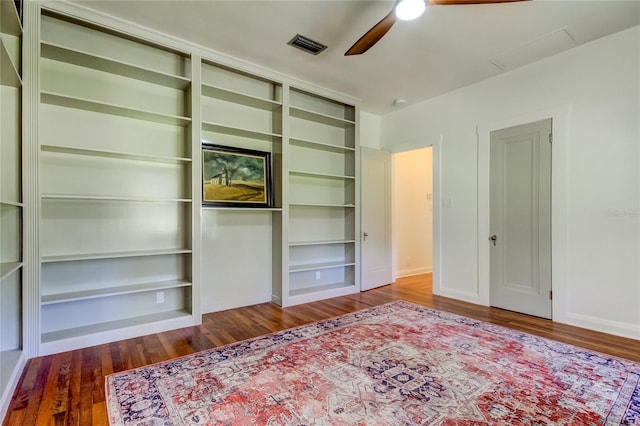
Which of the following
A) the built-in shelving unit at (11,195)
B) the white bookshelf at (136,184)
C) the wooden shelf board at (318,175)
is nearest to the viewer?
the built-in shelving unit at (11,195)

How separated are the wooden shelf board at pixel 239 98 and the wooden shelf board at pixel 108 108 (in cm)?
49

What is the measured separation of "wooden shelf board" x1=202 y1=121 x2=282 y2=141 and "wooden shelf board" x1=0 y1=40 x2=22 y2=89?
57.9 inches

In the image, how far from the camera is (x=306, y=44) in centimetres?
322

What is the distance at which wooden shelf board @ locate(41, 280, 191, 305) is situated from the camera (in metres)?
2.68

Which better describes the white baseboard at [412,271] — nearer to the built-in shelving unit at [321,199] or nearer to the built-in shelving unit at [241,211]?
the built-in shelving unit at [321,199]

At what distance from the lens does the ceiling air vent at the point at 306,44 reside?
3127 millimetres

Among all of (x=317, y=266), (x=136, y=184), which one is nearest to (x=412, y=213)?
(x=317, y=266)

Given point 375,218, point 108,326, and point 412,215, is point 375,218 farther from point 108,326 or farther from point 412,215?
point 108,326

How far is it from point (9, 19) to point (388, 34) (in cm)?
308

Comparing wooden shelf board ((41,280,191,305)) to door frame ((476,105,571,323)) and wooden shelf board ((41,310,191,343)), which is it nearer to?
wooden shelf board ((41,310,191,343))

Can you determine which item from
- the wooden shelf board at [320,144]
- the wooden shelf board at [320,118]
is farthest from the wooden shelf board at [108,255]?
the wooden shelf board at [320,118]

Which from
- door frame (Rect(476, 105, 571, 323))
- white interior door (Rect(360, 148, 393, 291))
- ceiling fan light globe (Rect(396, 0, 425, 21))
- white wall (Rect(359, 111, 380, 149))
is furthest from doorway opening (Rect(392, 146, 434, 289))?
ceiling fan light globe (Rect(396, 0, 425, 21))

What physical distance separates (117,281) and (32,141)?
4.69 feet

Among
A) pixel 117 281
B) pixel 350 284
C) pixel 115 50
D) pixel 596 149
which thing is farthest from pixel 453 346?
pixel 115 50
